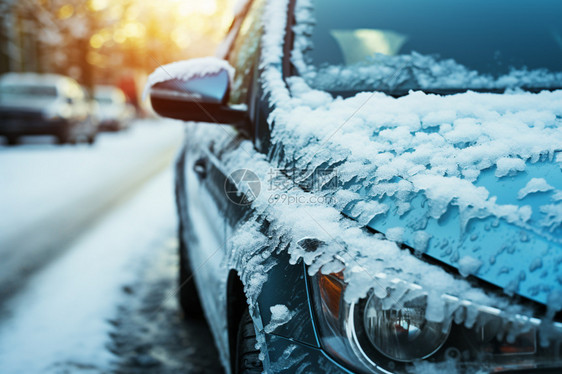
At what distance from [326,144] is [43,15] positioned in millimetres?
24822

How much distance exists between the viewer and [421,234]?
127cm

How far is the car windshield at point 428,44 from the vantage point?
205 centimetres

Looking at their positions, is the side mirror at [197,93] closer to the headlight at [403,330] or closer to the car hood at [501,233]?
the car hood at [501,233]

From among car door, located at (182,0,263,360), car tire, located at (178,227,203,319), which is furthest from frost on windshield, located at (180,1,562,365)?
car tire, located at (178,227,203,319)

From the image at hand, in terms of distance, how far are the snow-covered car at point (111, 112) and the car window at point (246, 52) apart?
2120 cm

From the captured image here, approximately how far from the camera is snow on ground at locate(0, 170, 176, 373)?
2.81 meters

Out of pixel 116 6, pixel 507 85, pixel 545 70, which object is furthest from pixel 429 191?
pixel 116 6

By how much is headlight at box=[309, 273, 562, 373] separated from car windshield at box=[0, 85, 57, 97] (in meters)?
15.4

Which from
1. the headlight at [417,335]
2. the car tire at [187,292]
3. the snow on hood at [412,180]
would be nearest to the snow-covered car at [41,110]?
the car tire at [187,292]

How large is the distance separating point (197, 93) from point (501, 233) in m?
1.24

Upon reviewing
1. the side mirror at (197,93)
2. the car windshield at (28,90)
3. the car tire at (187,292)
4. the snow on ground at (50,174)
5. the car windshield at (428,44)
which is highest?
the car windshield at (428,44)

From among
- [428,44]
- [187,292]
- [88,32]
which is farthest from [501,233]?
[88,32]

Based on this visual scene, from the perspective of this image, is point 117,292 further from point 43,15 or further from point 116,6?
point 116,6

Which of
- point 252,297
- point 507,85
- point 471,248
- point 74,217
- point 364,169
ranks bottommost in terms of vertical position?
point 74,217
